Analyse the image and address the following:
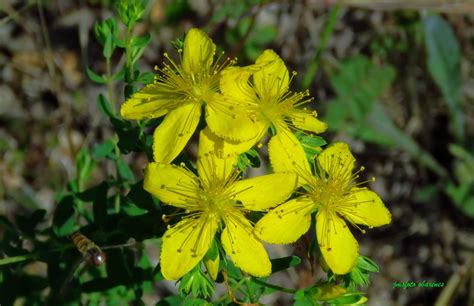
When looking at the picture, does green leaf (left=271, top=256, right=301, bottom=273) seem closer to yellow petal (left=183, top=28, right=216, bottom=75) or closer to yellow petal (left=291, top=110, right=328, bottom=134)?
yellow petal (left=291, top=110, right=328, bottom=134)

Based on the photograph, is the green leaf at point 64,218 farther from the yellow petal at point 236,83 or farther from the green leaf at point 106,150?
the yellow petal at point 236,83

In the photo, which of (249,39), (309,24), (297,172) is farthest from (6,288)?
(309,24)

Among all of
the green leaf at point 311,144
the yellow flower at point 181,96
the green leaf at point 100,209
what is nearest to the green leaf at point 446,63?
the green leaf at point 311,144

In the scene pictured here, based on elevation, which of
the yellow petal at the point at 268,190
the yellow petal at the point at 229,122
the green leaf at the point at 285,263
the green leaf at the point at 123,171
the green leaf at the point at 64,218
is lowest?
the green leaf at the point at 64,218

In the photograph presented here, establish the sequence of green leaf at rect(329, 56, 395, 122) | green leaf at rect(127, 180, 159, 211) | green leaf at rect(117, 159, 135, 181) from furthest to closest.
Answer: green leaf at rect(329, 56, 395, 122) → green leaf at rect(117, 159, 135, 181) → green leaf at rect(127, 180, 159, 211)

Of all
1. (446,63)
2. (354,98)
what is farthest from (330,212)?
(446,63)

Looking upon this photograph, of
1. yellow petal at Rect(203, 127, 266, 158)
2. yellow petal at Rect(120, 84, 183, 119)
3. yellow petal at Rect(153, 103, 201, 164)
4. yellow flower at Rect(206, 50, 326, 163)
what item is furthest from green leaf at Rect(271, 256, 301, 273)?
yellow petal at Rect(120, 84, 183, 119)

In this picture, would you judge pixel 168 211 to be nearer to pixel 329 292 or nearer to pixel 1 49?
pixel 329 292

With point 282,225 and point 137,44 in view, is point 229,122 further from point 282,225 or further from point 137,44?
point 137,44
